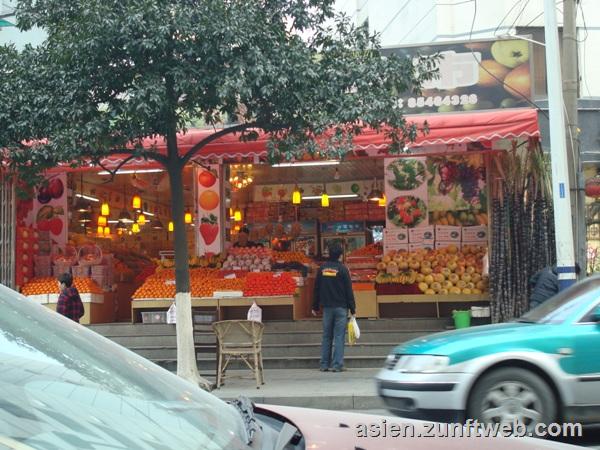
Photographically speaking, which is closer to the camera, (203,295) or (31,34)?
(203,295)

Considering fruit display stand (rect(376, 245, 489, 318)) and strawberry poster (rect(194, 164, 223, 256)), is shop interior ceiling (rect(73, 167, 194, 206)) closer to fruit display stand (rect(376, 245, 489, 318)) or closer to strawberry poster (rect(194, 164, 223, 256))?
strawberry poster (rect(194, 164, 223, 256))

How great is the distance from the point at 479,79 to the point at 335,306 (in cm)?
568

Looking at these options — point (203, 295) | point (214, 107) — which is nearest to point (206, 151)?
point (214, 107)

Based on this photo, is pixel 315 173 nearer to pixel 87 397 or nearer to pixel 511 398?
pixel 511 398

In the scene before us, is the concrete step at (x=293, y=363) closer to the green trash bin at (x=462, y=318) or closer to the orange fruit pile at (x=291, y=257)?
the green trash bin at (x=462, y=318)

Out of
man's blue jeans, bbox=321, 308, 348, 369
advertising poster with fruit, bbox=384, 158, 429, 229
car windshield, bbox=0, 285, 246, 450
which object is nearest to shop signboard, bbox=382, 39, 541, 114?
advertising poster with fruit, bbox=384, 158, 429, 229

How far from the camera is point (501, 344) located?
6750 millimetres

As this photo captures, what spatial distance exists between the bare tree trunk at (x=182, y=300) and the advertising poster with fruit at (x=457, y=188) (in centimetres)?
638

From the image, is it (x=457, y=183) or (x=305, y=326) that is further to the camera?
(x=457, y=183)

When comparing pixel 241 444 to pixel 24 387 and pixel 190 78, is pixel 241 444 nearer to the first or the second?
pixel 24 387

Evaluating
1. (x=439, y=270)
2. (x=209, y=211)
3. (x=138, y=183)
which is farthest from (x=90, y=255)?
(x=439, y=270)

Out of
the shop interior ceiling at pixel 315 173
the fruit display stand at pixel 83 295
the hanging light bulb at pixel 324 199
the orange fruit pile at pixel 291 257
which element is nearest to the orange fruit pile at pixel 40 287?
the fruit display stand at pixel 83 295

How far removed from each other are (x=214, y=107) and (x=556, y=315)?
627 centimetres

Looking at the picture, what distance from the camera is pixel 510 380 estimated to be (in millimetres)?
6676
